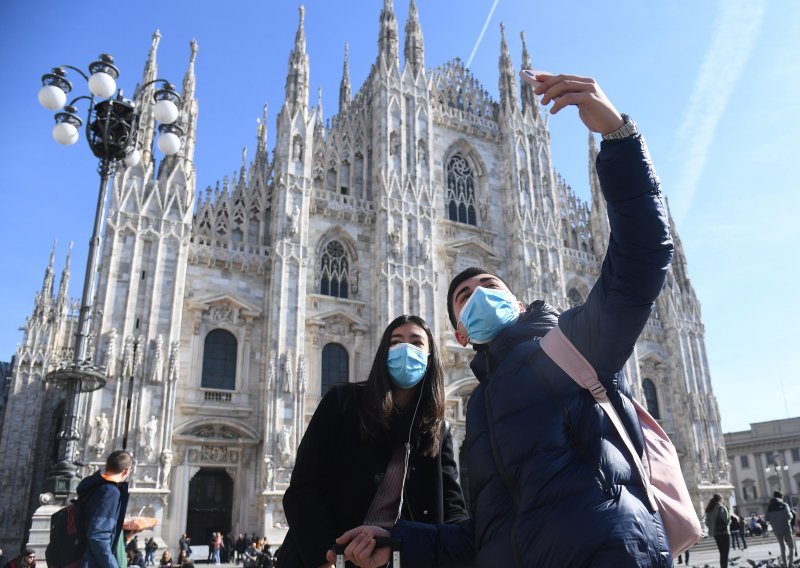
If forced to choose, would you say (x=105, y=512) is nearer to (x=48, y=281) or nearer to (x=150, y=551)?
(x=150, y=551)

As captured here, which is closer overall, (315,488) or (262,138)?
(315,488)

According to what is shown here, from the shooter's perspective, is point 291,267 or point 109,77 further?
point 291,267

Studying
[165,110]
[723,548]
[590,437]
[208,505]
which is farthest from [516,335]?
[208,505]

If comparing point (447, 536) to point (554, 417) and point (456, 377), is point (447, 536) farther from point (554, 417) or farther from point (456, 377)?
point (456, 377)

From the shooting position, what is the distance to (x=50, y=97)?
31.0ft

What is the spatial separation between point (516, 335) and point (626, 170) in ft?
2.30

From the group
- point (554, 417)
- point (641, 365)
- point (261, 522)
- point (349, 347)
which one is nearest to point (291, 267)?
point (349, 347)

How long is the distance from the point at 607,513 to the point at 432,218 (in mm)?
21032

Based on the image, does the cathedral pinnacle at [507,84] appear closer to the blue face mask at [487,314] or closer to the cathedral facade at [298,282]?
the cathedral facade at [298,282]

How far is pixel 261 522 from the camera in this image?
1639 cm

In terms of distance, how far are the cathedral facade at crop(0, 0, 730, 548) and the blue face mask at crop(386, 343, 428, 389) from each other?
14556mm

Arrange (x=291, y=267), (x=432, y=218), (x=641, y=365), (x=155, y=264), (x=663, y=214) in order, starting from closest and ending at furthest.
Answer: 1. (x=663, y=214)
2. (x=155, y=264)
3. (x=291, y=267)
4. (x=432, y=218)
5. (x=641, y=365)

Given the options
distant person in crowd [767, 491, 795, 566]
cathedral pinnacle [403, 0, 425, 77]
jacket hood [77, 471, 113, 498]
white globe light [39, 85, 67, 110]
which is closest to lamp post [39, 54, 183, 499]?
white globe light [39, 85, 67, 110]

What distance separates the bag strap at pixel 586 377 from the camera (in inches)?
69.9
